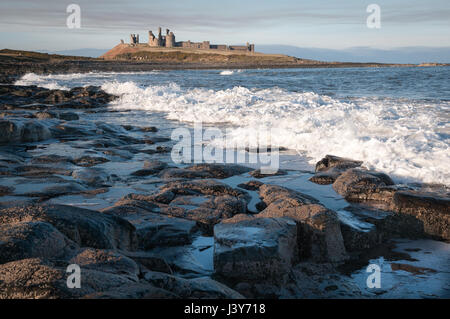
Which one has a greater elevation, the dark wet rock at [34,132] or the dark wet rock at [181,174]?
the dark wet rock at [34,132]

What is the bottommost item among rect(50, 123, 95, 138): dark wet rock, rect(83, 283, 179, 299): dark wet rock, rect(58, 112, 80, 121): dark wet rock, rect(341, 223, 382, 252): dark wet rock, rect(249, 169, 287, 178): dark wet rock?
rect(341, 223, 382, 252): dark wet rock

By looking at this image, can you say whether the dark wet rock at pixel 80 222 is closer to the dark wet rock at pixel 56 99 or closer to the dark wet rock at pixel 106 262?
the dark wet rock at pixel 106 262

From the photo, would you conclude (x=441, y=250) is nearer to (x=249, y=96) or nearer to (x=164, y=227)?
(x=164, y=227)

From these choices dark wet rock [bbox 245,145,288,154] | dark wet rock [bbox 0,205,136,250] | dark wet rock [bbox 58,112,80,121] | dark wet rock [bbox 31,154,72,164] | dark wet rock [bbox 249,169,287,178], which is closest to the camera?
dark wet rock [bbox 0,205,136,250]

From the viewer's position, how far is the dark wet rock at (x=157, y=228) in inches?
143

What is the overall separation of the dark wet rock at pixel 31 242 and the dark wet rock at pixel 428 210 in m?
3.24

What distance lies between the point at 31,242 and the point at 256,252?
60.2 inches

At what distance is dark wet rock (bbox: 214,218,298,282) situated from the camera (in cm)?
292

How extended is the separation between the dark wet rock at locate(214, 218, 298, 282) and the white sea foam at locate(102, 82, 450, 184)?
3475 millimetres

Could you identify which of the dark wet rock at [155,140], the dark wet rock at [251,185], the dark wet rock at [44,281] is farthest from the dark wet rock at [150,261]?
the dark wet rock at [155,140]

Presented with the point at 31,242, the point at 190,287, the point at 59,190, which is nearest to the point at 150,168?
the point at 59,190

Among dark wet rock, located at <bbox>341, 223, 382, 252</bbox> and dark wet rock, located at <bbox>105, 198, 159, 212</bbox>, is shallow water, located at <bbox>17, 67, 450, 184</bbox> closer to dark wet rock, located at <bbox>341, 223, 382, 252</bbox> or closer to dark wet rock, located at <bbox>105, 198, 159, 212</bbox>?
dark wet rock, located at <bbox>341, 223, 382, 252</bbox>

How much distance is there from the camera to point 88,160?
22.4 ft

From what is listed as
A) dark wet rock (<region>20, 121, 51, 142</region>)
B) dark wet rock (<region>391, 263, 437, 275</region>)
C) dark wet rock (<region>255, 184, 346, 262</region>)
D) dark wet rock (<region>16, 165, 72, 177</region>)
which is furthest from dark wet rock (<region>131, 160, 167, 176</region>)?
dark wet rock (<region>391, 263, 437, 275</region>)
